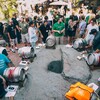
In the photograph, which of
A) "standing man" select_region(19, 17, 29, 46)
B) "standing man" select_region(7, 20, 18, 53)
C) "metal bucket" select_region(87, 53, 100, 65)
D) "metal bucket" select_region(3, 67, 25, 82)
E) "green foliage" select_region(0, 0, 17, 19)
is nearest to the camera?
"metal bucket" select_region(3, 67, 25, 82)

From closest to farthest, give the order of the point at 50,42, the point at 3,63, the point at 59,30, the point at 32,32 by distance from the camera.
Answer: the point at 3,63 < the point at 32,32 < the point at 50,42 < the point at 59,30

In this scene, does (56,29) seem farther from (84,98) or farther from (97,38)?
(84,98)

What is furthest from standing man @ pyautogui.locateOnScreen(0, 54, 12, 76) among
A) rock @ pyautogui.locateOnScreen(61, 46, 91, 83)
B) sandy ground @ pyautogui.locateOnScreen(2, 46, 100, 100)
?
rock @ pyautogui.locateOnScreen(61, 46, 91, 83)

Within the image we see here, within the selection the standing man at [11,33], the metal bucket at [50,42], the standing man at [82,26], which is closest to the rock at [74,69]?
the metal bucket at [50,42]

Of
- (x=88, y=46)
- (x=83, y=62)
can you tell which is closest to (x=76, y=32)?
(x=88, y=46)

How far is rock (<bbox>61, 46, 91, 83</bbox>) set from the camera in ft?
24.1

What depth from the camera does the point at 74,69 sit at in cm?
786

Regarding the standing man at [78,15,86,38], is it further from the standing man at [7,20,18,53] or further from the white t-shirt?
the standing man at [7,20,18,53]

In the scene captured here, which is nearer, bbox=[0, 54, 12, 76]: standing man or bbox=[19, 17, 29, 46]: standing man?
bbox=[0, 54, 12, 76]: standing man

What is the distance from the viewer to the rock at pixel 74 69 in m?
7.34

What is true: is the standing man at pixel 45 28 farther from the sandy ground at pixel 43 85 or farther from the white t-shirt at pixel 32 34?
the sandy ground at pixel 43 85

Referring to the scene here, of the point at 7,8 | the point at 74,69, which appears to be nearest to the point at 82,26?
the point at 74,69

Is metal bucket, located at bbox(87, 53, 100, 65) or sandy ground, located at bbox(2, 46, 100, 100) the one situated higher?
metal bucket, located at bbox(87, 53, 100, 65)

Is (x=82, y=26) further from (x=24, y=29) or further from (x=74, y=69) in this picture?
(x=74, y=69)
